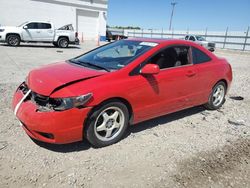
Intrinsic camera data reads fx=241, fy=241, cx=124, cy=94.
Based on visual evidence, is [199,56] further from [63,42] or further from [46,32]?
[63,42]

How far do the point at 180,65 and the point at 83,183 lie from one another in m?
2.70

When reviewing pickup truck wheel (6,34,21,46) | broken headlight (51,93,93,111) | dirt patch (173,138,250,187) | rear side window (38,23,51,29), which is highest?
rear side window (38,23,51,29)

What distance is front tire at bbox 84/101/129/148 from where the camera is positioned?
130 inches

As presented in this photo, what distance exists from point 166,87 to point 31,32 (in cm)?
1644

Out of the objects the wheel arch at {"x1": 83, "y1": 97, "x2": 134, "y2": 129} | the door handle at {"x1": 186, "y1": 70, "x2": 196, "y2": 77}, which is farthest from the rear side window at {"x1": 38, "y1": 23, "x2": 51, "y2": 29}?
the wheel arch at {"x1": 83, "y1": 97, "x2": 134, "y2": 129}

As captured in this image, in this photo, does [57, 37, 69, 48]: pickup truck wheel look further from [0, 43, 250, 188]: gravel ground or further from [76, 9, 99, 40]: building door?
[0, 43, 250, 188]: gravel ground

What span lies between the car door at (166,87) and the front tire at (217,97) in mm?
753

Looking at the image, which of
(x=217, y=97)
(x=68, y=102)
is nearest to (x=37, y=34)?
(x=217, y=97)

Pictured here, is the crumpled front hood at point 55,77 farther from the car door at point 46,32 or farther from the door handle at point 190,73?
the car door at point 46,32

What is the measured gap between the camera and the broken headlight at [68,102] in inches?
120

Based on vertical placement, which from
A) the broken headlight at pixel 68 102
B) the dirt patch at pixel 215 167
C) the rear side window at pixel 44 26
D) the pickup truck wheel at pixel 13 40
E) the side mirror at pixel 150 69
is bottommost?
the dirt patch at pixel 215 167

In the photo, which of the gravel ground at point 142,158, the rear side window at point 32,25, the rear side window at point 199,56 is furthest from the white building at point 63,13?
the rear side window at point 199,56

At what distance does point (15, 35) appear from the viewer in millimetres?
17422

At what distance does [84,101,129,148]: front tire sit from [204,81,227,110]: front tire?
2.43 m
